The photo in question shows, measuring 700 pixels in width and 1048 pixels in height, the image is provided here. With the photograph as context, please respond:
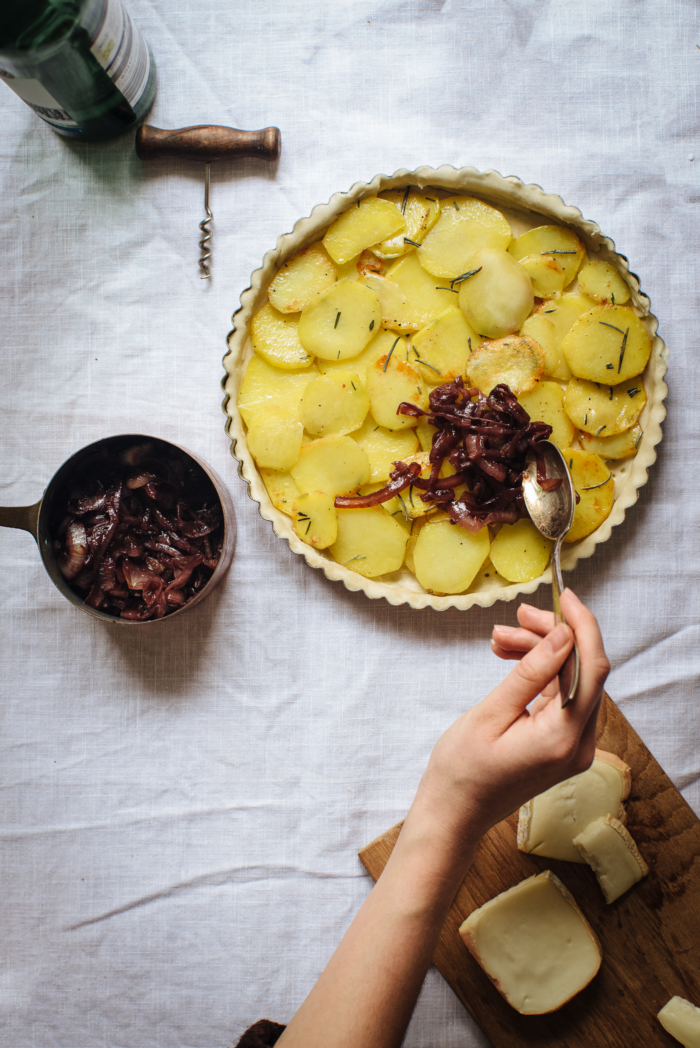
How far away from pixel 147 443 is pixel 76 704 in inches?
33.9

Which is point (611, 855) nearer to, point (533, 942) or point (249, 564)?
point (533, 942)

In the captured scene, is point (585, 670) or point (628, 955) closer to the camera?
point (585, 670)

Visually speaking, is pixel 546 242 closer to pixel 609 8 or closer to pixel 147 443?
pixel 609 8

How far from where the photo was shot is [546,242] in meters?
1.83

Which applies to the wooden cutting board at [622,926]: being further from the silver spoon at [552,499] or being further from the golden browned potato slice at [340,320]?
the golden browned potato slice at [340,320]

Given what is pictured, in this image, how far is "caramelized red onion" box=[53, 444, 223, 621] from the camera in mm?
1816

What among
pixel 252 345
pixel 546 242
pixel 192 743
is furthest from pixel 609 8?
pixel 192 743

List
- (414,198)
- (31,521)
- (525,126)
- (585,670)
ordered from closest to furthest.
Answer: (585,670) → (31,521) → (414,198) → (525,126)

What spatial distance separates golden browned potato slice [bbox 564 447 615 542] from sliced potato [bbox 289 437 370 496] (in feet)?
1.80

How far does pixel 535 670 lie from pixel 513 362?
816mm

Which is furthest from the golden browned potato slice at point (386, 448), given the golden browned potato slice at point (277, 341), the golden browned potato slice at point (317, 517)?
the golden browned potato slice at point (277, 341)

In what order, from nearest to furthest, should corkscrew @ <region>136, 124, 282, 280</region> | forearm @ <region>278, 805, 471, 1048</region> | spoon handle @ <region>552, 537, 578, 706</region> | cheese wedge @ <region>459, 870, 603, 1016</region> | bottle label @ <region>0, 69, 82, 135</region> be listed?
spoon handle @ <region>552, 537, 578, 706</region>, forearm @ <region>278, 805, 471, 1048</region>, bottle label @ <region>0, 69, 82, 135</region>, cheese wedge @ <region>459, 870, 603, 1016</region>, corkscrew @ <region>136, 124, 282, 280</region>

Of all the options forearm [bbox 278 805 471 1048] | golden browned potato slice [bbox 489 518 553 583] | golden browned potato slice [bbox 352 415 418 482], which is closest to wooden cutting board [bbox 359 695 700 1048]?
forearm [bbox 278 805 471 1048]

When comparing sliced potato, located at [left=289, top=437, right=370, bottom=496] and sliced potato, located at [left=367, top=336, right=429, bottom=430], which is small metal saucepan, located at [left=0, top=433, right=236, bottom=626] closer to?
sliced potato, located at [left=289, top=437, right=370, bottom=496]
